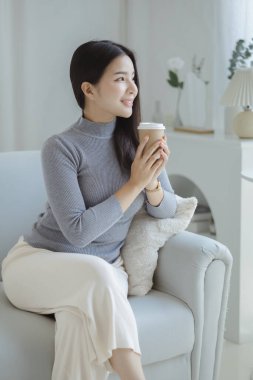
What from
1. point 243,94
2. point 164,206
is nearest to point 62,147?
point 164,206

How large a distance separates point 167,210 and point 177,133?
40.8 inches

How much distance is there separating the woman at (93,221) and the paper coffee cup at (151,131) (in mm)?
13

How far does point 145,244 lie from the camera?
7.22 ft

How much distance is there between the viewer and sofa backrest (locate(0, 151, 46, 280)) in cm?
239

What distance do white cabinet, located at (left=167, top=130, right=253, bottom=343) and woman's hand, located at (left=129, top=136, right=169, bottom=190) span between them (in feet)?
2.84

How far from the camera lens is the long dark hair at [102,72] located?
2.04 meters

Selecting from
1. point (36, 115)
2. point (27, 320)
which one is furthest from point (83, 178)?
point (36, 115)

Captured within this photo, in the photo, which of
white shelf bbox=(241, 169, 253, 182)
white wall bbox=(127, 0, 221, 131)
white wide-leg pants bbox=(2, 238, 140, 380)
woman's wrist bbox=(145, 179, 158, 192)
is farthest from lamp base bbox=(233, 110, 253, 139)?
white wide-leg pants bbox=(2, 238, 140, 380)

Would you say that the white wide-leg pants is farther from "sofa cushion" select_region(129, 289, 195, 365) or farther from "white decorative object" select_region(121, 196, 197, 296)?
"white decorative object" select_region(121, 196, 197, 296)

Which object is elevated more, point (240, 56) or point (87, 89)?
point (240, 56)

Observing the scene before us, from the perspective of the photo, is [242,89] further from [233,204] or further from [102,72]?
[102,72]

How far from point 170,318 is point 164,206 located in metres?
0.35

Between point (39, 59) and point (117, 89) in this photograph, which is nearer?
point (117, 89)

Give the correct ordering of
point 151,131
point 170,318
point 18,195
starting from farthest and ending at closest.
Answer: point 18,195 < point 170,318 < point 151,131
